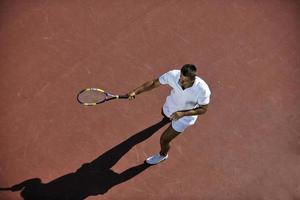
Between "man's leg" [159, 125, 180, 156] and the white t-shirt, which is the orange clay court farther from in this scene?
the white t-shirt

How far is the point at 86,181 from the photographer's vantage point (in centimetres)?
716

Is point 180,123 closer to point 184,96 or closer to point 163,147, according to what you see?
point 184,96

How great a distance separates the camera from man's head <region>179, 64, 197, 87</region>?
5.63 meters

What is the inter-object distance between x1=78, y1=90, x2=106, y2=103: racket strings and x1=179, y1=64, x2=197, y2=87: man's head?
5.25 feet

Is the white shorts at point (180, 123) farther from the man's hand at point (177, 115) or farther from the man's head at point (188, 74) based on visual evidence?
the man's head at point (188, 74)

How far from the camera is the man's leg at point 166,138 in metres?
6.58

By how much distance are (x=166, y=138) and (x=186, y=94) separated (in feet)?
3.39

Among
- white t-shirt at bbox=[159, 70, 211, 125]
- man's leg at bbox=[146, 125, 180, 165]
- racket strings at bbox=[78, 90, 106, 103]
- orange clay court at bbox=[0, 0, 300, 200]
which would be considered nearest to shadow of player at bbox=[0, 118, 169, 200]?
orange clay court at bbox=[0, 0, 300, 200]

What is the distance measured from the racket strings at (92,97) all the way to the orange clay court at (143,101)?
0.90 meters

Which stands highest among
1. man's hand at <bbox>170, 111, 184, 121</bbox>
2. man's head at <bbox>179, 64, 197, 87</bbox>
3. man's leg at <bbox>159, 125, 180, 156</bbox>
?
man's head at <bbox>179, 64, 197, 87</bbox>

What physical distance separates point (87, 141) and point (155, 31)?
9.17 feet

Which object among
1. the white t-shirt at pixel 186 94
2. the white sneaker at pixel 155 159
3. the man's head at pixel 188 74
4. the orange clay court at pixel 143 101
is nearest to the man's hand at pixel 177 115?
the white t-shirt at pixel 186 94

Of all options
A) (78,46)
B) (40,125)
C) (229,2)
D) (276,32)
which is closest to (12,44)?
(78,46)

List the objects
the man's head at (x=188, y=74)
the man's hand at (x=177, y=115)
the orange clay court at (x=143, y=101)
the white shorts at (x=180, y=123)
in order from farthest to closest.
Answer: the orange clay court at (x=143, y=101) < the white shorts at (x=180, y=123) < the man's hand at (x=177, y=115) < the man's head at (x=188, y=74)
